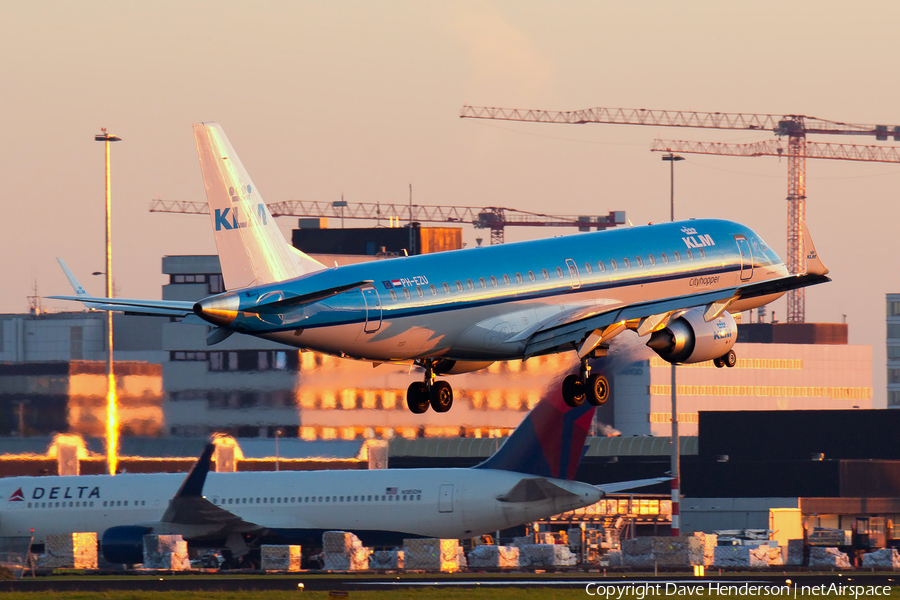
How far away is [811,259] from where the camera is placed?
161 ft

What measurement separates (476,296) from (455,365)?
3595 mm

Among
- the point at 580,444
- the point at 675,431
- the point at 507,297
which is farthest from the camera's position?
the point at 675,431

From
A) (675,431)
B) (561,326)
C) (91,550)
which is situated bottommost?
(91,550)

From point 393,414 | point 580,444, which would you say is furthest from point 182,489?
point 393,414

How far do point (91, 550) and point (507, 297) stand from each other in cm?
3528

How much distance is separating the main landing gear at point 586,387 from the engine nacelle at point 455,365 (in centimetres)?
276

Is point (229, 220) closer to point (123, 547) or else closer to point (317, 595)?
point (317, 595)

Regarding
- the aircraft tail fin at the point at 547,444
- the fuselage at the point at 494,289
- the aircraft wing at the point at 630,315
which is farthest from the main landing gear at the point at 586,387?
the aircraft tail fin at the point at 547,444

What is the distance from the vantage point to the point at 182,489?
2827 inches

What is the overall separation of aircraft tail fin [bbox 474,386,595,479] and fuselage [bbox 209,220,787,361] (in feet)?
54.8

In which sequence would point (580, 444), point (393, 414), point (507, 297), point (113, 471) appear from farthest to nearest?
point (393, 414), point (113, 471), point (580, 444), point (507, 297)

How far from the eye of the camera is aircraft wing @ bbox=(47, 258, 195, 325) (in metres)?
43.4

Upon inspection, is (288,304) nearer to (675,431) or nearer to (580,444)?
(580,444)

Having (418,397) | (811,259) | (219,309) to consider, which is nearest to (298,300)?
(219,309)
